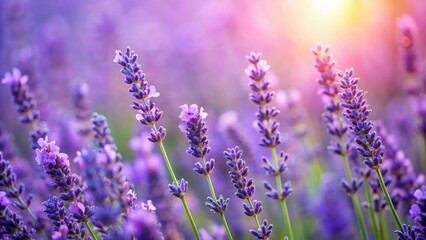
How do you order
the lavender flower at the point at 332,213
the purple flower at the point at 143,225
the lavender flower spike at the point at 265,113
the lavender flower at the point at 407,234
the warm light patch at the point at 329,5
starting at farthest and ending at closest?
1. the warm light patch at the point at 329,5
2. the lavender flower at the point at 332,213
3. the lavender flower spike at the point at 265,113
4. the lavender flower at the point at 407,234
5. the purple flower at the point at 143,225

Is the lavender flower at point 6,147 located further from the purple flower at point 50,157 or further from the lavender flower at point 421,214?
the lavender flower at point 421,214

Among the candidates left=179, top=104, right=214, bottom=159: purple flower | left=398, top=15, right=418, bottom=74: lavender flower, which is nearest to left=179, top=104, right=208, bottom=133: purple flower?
left=179, top=104, right=214, bottom=159: purple flower

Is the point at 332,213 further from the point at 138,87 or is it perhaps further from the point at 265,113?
the point at 138,87

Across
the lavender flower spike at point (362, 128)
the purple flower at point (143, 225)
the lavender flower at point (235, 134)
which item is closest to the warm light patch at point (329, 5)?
the lavender flower at point (235, 134)

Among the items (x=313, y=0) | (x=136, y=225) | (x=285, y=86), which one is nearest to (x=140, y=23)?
(x=313, y=0)

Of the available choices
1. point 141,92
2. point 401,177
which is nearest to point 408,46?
point 401,177

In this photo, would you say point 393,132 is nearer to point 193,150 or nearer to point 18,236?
point 193,150

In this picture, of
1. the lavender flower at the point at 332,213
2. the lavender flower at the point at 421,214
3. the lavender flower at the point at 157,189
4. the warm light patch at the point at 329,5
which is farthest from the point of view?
the warm light patch at the point at 329,5

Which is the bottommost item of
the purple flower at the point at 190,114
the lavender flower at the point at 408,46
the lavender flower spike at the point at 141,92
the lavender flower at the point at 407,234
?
the lavender flower at the point at 407,234

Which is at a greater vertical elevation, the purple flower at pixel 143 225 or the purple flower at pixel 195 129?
the purple flower at pixel 195 129
